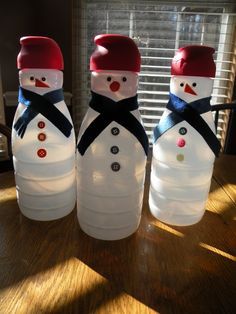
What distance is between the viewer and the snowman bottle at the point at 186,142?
491 mm

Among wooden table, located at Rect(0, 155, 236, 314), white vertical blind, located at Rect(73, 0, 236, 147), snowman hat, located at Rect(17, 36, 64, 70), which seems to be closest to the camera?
wooden table, located at Rect(0, 155, 236, 314)

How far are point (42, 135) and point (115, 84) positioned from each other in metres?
0.17

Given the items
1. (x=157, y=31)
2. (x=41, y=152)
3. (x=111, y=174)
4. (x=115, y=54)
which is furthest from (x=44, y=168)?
(x=157, y=31)

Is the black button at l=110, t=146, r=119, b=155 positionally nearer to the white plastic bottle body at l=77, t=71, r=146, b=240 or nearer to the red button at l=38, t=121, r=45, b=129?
the white plastic bottle body at l=77, t=71, r=146, b=240

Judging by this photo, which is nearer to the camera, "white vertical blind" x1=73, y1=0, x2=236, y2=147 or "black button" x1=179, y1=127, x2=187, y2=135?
"black button" x1=179, y1=127, x2=187, y2=135

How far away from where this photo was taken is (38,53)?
49cm

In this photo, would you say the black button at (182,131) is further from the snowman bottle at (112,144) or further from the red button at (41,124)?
the red button at (41,124)

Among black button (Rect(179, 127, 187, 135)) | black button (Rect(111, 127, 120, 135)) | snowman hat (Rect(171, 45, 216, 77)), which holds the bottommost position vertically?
black button (Rect(179, 127, 187, 135))

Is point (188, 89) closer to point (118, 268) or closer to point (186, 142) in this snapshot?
Answer: point (186, 142)

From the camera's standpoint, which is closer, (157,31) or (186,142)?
(186,142)

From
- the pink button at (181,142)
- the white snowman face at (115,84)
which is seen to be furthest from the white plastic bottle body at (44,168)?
the pink button at (181,142)

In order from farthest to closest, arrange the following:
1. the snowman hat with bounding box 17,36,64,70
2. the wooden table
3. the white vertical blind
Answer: the white vertical blind < the snowman hat with bounding box 17,36,64,70 < the wooden table

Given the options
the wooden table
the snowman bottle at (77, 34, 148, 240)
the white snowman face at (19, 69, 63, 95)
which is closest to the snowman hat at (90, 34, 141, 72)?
the snowman bottle at (77, 34, 148, 240)

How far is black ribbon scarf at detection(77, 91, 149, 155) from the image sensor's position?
1.55 ft
